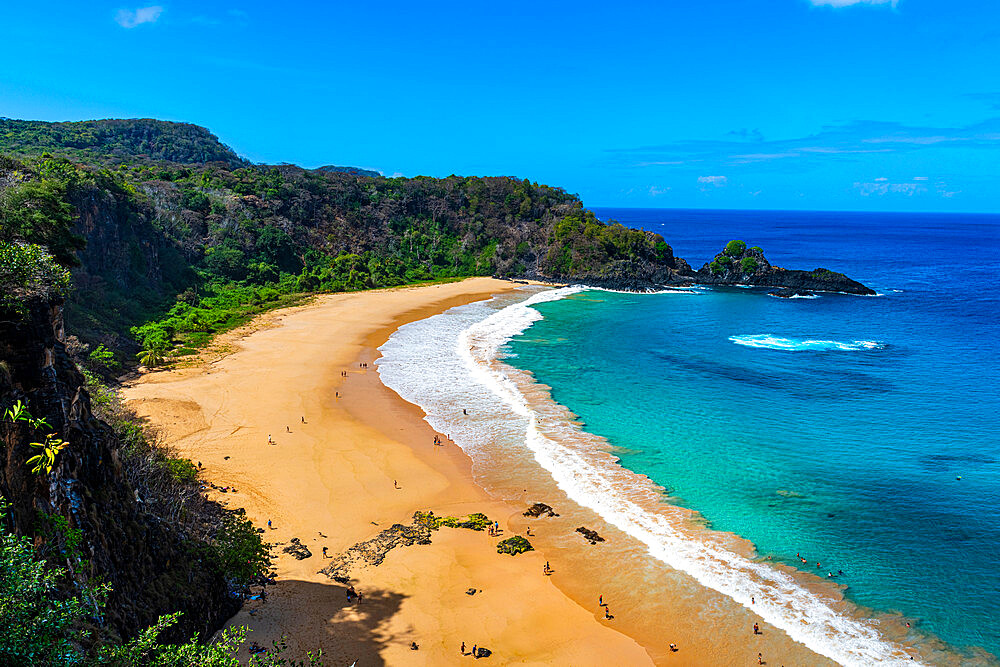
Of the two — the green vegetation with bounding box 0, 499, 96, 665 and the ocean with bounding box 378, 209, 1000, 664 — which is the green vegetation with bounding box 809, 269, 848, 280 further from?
the green vegetation with bounding box 0, 499, 96, 665

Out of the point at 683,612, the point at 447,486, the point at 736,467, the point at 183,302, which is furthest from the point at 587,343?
the point at 183,302

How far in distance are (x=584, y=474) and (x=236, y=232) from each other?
5703cm

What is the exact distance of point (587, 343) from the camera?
45.8 m

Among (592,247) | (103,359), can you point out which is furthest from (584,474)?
(592,247)

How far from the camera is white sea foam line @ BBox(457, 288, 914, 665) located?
1473 centimetres

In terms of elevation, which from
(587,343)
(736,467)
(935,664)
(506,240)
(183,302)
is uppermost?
(506,240)

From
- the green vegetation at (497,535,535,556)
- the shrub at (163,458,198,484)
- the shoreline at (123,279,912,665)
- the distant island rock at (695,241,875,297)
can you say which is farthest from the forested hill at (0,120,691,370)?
the green vegetation at (497,535,535,556)

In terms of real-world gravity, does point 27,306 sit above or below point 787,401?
above

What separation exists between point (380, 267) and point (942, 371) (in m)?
58.8

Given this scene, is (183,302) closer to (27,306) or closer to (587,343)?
(587,343)

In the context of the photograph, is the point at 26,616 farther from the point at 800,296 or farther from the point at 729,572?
the point at 800,296

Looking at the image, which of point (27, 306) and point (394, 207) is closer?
point (27, 306)

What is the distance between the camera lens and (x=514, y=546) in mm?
18375

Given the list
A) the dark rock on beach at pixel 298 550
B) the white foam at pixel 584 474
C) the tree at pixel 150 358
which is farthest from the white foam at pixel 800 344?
the tree at pixel 150 358
